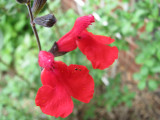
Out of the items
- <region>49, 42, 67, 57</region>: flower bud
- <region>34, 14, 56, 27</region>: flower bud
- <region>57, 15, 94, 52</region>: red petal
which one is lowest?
<region>49, 42, 67, 57</region>: flower bud

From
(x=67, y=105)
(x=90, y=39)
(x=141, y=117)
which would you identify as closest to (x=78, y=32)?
(x=90, y=39)

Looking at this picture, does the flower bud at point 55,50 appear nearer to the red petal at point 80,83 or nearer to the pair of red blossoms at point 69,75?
the pair of red blossoms at point 69,75

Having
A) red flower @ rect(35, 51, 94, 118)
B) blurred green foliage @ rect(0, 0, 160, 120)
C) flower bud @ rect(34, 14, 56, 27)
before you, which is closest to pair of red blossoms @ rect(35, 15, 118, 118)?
red flower @ rect(35, 51, 94, 118)

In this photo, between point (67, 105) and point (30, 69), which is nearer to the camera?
point (67, 105)

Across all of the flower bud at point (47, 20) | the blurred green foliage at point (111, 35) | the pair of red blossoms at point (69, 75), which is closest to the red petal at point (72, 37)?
the pair of red blossoms at point (69, 75)

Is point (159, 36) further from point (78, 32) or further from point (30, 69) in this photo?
point (30, 69)

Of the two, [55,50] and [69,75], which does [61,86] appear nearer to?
[69,75]

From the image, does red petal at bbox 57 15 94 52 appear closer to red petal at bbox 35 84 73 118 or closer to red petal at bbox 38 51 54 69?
red petal at bbox 38 51 54 69

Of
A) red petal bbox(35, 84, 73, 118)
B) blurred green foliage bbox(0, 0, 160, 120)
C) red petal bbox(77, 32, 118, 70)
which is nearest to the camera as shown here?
red petal bbox(35, 84, 73, 118)
